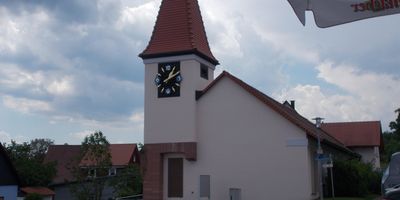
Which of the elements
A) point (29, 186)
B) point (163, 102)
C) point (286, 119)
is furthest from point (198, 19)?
point (29, 186)

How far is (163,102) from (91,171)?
6056mm

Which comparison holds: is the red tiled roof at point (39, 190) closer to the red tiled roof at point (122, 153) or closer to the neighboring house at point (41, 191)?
the neighboring house at point (41, 191)

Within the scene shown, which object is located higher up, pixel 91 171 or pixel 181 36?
pixel 181 36

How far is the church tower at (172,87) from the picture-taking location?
106 ft

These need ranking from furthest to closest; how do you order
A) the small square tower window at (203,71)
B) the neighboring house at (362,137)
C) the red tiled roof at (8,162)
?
the neighboring house at (362,137) < the red tiled roof at (8,162) < the small square tower window at (203,71)

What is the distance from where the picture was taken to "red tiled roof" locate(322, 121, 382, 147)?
56781 millimetres

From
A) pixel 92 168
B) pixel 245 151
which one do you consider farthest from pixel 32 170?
pixel 245 151

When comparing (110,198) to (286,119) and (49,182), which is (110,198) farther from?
(49,182)

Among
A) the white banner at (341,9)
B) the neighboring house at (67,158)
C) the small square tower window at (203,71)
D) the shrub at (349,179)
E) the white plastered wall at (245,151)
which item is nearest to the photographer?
the white banner at (341,9)

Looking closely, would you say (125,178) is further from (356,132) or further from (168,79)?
(356,132)

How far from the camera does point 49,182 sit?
5334 cm

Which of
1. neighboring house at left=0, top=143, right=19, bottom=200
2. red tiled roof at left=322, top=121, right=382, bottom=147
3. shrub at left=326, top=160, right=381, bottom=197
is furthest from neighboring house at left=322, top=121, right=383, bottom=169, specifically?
neighboring house at left=0, top=143, right=19, bottom=200

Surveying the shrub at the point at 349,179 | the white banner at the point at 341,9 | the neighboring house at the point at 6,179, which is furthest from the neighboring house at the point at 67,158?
the white banner at the point at 341,9

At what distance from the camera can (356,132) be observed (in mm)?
58531
